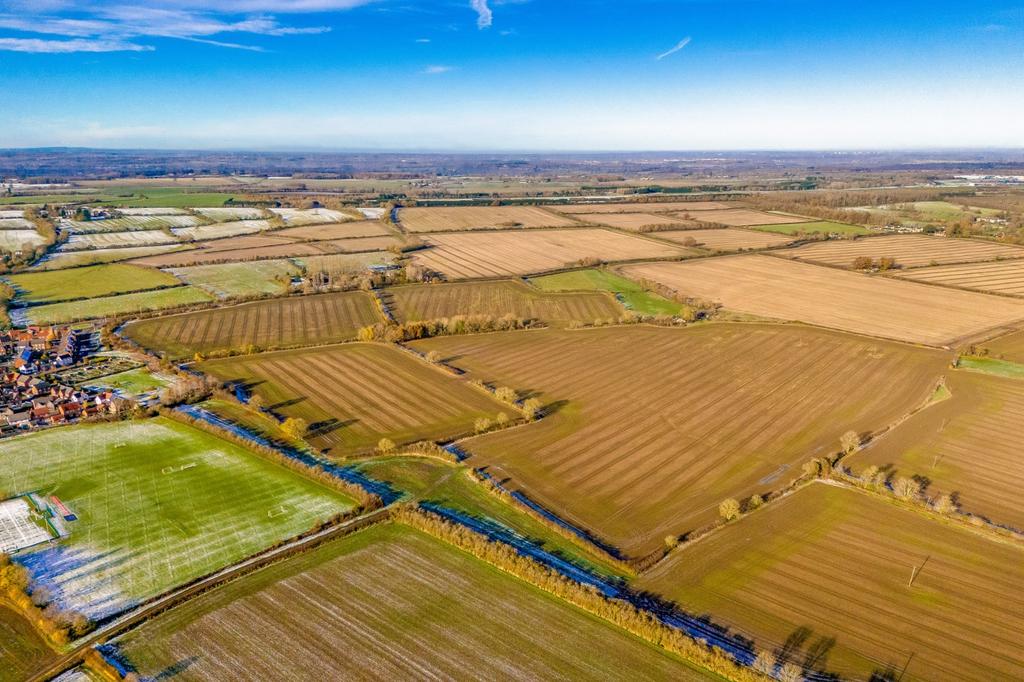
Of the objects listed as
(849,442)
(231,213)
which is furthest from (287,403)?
(231,213)

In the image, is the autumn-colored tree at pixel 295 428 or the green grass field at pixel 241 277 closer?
the autumn-colored tree at pixel 295 428

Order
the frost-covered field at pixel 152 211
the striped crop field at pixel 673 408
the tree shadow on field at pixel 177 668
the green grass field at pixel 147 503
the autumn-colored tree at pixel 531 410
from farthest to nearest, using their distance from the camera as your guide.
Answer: the frost-covered field at pixel 152 211 < the autumn-colored tree at pixel 531 410 < the striped crop field at pixel 673 408 < the green grass field at pixel 147 503 < the tree shadow on field at pixel 177 668

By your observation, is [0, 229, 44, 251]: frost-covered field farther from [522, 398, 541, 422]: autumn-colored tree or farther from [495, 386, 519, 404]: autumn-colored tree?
[522, 398, 541, 422]: autumn-colored tree

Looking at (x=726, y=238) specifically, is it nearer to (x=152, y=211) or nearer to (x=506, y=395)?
(x=506, y=395)

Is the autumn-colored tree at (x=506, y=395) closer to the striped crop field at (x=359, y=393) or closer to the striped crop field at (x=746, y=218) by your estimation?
the striped crop field at (x=359, y=393)

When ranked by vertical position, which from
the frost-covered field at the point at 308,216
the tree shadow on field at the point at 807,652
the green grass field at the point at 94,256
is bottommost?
the tree shadow on field at the point at 807,652

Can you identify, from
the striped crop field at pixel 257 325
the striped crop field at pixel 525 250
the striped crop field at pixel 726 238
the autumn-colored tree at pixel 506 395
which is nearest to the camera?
the autumn-colored tree at pixel 506 395

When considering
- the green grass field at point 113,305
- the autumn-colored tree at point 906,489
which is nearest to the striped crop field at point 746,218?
the autumn-colored tree at point 906,489
